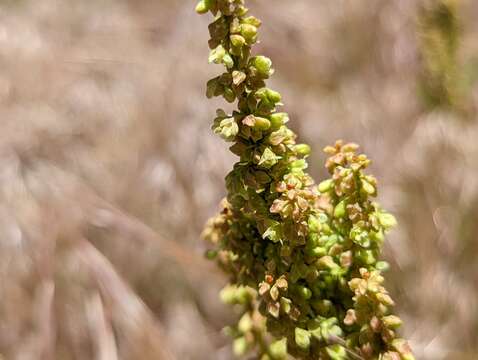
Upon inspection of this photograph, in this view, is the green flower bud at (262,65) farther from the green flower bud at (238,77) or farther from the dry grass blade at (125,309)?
the dry grass blade at (125,309)

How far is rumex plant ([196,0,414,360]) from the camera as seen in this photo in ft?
1.87

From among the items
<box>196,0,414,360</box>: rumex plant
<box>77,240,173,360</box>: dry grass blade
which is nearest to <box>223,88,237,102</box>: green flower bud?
<box>196,0,414,360</box>: rumex plant

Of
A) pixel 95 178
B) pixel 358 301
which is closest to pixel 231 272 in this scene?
pixel 358 301

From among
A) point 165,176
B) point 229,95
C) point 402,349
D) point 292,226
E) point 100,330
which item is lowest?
point 402,349

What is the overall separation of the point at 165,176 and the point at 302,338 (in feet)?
2.64

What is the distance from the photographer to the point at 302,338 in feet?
1.98

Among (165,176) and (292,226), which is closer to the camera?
(292,226)

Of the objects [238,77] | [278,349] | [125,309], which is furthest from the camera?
[125,309]

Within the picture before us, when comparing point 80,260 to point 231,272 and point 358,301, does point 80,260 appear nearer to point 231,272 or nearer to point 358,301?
point 231,272

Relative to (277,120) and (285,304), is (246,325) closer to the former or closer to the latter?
(285,304)

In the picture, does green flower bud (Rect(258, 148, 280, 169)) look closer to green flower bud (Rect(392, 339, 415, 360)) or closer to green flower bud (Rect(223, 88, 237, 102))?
green flower bud (Rect(223, 88, 237, 102))

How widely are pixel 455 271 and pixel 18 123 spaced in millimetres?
935

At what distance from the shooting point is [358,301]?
60 cm

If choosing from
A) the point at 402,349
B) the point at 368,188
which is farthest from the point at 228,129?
the point at 402,349
